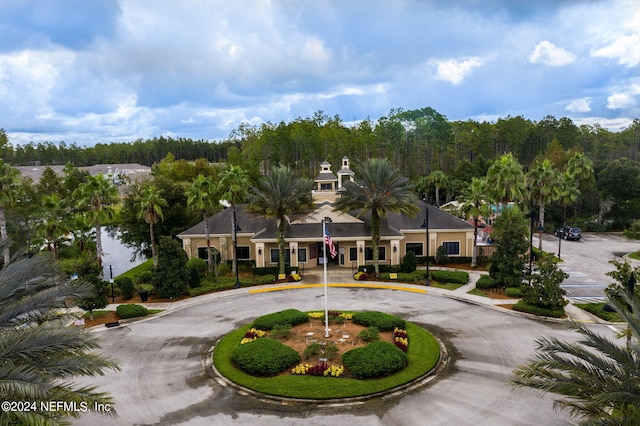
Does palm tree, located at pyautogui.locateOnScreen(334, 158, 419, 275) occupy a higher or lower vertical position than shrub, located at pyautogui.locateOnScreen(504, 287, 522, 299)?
higher

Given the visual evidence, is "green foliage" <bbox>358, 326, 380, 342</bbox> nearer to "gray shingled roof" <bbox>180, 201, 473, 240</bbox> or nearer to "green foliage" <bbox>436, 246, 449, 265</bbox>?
"gray shingled roof" <bbox>180, 201, 473, 240</bbox>

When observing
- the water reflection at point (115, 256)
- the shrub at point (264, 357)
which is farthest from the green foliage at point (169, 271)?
the water reflection at point (115, 256)

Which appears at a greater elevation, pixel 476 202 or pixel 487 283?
pixel 476 202

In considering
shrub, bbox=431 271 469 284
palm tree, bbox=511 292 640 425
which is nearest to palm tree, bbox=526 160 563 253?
shrub, bbox=431 271 469 284

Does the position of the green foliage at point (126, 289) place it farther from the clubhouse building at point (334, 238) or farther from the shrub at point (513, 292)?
the shrub at point (513, 292)

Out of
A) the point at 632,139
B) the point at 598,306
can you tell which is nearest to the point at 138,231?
the point at 598,306

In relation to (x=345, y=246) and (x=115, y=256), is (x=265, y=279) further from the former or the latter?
(x=115, y=256)

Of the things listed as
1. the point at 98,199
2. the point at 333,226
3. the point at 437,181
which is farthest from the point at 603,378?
the point at 437,181

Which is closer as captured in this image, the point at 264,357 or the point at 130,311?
the point at 264,357
